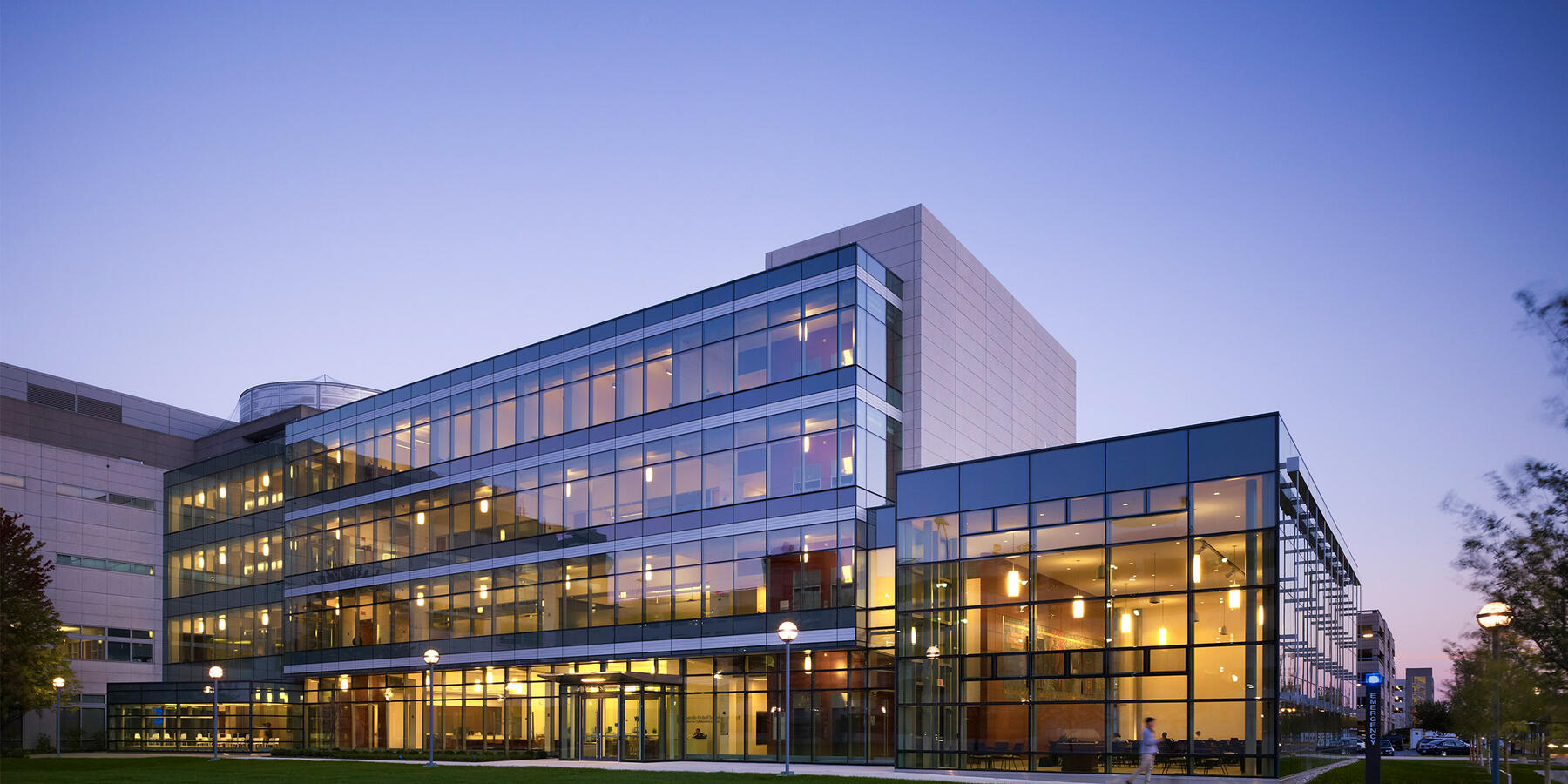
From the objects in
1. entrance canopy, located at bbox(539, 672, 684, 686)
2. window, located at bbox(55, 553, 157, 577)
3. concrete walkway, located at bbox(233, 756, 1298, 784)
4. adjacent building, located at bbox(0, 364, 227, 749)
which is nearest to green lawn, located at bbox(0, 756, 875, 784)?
concrete walkway, located at bbox(233, 756, 1298, 784)

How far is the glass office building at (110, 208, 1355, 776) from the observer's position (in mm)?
32812

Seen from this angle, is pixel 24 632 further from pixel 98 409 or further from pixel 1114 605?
pixel 1114 605

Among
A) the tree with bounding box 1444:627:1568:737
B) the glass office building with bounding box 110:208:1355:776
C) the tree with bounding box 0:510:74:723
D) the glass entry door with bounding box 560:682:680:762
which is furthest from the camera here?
the tree with bounding box 0:510:74:723

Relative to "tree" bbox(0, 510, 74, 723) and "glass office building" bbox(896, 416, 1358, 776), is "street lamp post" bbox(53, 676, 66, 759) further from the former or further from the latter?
"glass office building" bbox(896, 416, 1358, 776)

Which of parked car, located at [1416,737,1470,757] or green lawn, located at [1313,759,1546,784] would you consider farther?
parked car, located at [1416,737,1470,757]

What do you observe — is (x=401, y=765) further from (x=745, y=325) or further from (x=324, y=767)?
(x=745, y=325)

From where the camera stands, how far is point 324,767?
40.9m

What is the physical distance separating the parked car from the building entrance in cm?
6852

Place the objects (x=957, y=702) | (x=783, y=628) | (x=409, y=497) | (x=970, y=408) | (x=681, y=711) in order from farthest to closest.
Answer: (x=409, y=497)
(x=970, y=408)
(x=681, y=711)
(x=957, y=702)
(x=783, y=628)

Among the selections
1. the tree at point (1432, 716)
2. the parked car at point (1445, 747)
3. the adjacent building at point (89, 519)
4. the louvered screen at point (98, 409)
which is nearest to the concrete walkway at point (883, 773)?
the adjacent building at point (89, 519)

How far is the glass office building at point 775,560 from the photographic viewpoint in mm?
32812

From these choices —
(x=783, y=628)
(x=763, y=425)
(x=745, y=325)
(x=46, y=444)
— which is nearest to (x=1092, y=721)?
(x=783, y=628)

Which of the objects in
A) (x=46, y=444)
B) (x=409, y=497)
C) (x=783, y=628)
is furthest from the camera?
(x=46, y=444)

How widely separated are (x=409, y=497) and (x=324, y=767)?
55.9 ft
